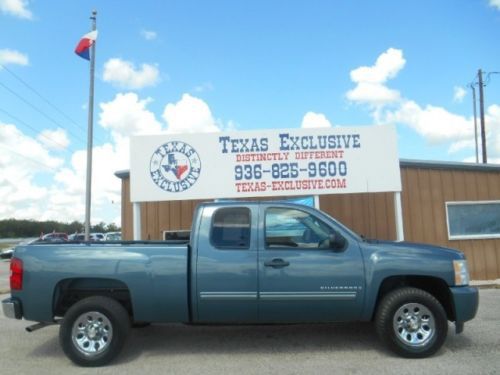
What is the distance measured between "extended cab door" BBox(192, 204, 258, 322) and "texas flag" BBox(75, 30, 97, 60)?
Result: 38.9ft

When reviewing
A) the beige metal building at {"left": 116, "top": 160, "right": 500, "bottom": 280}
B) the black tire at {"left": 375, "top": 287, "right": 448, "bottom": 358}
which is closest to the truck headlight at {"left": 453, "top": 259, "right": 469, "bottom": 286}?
the black tire at {"left": 375, "top": 287, "right": 448, "bottom": 358}

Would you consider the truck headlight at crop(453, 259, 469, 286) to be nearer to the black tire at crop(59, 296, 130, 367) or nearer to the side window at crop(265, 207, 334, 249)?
the side window at crop(265, 207, 334, 249)

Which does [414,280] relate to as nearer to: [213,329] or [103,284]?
[213,329]

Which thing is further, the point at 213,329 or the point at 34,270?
the point at 213,329

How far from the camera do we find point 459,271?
563cm

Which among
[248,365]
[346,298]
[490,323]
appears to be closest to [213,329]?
[248,365]

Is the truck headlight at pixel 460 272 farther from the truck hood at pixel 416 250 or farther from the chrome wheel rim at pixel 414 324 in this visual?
the chrome wheel rim at pixel 414 324

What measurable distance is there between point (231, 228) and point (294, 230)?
77cm

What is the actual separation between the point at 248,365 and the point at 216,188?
553 cm

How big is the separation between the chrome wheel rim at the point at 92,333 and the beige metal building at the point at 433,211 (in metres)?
6.55

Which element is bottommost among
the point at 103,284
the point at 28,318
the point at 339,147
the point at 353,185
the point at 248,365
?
the point at 248,365

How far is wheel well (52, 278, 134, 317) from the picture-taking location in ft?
18.7

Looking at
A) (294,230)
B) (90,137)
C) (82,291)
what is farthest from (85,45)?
→ (294,230)

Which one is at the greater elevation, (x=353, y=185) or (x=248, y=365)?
(x=353, y=185)
